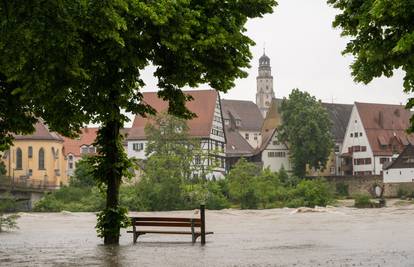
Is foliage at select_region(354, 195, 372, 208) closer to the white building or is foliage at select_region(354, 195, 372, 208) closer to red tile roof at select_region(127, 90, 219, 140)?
the white building

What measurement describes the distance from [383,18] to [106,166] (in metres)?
11.5

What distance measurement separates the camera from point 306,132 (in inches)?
3853

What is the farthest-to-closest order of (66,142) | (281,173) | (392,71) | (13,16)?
(66,142) → (281,173) → (392,71) → (13,16)

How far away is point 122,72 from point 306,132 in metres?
79.1

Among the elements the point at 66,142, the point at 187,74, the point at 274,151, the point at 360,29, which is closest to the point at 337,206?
the point at 274,151

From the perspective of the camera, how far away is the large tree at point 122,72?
1686 cm

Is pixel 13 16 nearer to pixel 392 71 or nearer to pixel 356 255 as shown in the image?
pixel 392 71

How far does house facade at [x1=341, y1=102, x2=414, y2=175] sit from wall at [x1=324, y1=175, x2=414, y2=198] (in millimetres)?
6005

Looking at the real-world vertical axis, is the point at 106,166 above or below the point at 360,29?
below

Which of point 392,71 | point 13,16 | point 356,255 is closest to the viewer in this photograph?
point 13,16

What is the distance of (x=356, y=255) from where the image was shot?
1873 centimetres

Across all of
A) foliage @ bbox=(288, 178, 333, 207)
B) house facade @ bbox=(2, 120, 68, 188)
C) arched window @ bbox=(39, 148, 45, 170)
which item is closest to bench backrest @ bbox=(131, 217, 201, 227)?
foliage @ bbox=(288, 178, 333, 207)

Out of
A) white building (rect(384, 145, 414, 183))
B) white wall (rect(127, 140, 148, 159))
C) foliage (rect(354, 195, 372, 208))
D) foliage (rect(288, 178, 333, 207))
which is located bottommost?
foliage (rect(354, 195, 372, 208))

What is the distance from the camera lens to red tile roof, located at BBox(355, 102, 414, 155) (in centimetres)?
10500
